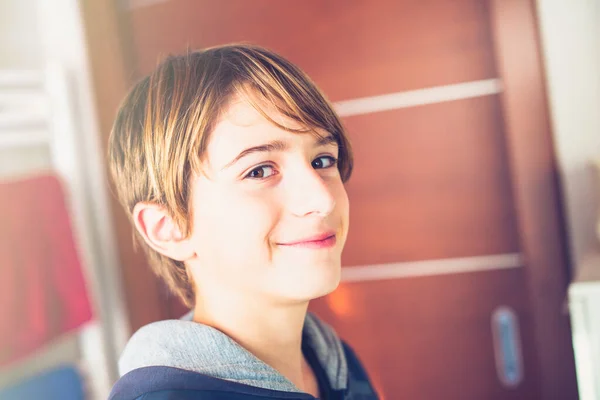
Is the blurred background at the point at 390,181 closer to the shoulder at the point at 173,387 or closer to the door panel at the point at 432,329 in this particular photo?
the door panel at the point at 432,329

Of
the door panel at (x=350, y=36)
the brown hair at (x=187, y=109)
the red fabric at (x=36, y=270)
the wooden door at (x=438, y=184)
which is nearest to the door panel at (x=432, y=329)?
the wooden door at (x=438, y=184)

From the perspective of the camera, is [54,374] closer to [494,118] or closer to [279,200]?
[279,200]

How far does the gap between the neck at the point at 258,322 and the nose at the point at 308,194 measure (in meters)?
0.13

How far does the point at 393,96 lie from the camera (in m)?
1.27

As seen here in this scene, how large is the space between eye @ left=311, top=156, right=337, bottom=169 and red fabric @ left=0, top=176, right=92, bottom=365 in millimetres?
690

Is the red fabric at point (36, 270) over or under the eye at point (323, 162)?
under

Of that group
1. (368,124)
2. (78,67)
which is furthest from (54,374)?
(368,124)

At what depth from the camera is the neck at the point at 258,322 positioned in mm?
730

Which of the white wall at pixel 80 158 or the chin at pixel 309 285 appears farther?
the white wall at pixel 80 158

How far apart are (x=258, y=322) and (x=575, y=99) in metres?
0.77

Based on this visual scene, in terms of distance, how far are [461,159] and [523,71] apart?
209 millimetres

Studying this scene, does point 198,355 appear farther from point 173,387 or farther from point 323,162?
point 323,162

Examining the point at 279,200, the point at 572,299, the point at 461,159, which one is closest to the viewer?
the point at 279,200

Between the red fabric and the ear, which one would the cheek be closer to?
the ear
